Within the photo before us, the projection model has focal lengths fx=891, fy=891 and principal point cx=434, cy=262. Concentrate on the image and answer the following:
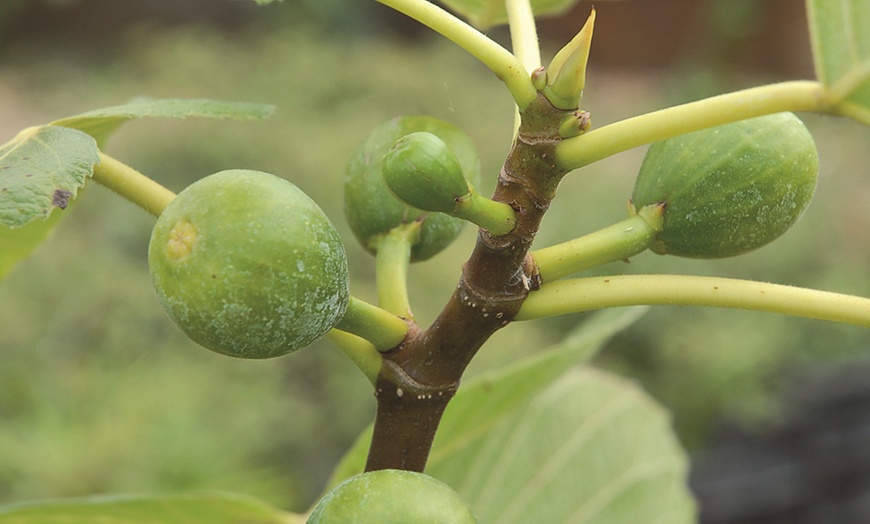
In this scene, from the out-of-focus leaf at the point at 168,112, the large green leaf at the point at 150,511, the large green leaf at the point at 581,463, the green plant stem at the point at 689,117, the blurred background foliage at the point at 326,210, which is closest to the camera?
the green plant stem at the point at 689,117

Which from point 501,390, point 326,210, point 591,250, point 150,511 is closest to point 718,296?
point 591,250

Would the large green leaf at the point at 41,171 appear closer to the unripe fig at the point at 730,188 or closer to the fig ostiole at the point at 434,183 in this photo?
the fig ostiole at the point at 434,183

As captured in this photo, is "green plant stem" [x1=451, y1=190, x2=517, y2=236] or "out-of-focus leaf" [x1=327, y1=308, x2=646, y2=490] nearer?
"green plant stem" [x1=451, y1=190, x2=517, y2=236]

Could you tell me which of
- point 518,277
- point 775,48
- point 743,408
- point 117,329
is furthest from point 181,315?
point 775,48

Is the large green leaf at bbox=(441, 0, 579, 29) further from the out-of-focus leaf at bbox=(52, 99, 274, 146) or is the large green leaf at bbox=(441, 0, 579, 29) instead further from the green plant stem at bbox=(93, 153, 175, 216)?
the green plant stem at bbox=(93, 153, 175, 216)

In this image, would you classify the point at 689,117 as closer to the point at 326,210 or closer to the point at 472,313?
the point at 472,313

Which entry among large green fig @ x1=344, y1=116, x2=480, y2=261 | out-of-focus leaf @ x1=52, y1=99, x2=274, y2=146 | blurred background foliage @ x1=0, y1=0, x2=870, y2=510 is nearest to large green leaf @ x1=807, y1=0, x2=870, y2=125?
large green fig @ x1=344, y1=116, x2=480, y2=261

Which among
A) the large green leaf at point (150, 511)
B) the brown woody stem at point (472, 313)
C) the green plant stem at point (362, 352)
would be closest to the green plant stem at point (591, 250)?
the brown woody stem at point (472, 313)
